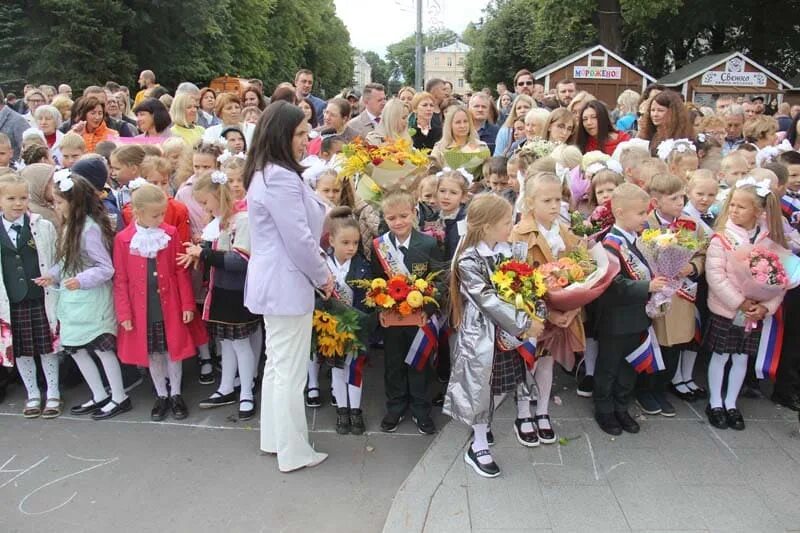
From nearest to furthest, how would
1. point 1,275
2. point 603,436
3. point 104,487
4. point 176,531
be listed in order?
point 176,531
point 104,487
point 603,436
point 1,275

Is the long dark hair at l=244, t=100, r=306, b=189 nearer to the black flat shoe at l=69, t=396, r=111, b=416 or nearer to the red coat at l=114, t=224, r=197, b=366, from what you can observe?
the red coat at l=114, t=224, r=197, b=366

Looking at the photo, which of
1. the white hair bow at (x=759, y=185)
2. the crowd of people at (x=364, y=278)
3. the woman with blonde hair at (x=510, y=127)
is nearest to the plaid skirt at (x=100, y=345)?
the crowd of people at (x=364, y=278)

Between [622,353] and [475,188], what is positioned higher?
[475,188]

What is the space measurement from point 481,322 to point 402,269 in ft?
2.45

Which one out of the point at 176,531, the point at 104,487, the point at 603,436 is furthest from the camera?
the point at 603,436

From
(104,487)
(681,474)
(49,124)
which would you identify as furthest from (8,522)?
(49,124)

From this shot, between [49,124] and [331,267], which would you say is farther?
[49,124]

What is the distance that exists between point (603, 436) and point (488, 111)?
4.61m

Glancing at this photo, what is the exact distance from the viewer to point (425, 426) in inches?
172

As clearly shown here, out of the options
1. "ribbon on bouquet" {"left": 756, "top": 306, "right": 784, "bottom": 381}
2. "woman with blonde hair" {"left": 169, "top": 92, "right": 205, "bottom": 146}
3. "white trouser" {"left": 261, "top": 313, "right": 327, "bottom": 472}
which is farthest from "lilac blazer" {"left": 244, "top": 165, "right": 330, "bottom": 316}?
"woman with blonde hair" {"left": 169, "top": 92, "right": 205, "bottom": 146}

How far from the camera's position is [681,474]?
3744mm

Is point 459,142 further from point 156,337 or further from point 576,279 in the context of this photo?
point 156,337

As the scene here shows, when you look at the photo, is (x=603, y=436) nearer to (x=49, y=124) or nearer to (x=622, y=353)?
(x=622, y=353)

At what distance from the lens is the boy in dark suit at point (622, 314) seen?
4.04 meters
